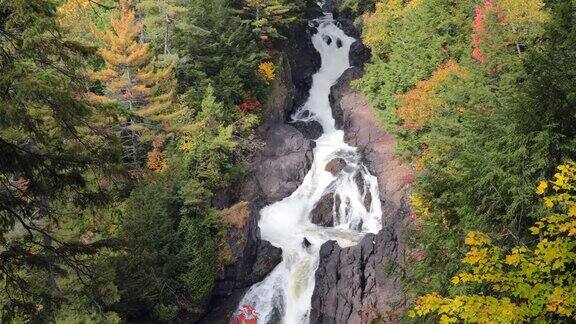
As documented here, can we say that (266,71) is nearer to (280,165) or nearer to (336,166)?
(280,165)

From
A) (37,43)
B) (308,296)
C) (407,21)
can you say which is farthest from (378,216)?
(37,43)

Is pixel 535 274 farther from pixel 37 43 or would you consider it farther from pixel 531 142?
pixel 37 43

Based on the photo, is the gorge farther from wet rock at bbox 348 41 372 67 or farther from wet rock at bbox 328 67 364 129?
wet rock at bbox 348 41 372 67

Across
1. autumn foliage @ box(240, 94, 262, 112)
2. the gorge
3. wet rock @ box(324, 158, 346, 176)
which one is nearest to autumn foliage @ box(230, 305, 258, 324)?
the gorge

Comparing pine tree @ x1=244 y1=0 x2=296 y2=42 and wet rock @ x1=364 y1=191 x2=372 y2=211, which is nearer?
wet rock @ x1=364 y1=191 x2=372 y2=211

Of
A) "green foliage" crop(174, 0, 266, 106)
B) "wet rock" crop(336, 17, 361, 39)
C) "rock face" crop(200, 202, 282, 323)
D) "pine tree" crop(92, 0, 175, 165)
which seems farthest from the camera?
"wet rock" crop(336, 17, 361, 39)

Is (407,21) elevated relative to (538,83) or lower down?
elevated

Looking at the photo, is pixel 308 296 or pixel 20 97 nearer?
pixel 20 97
